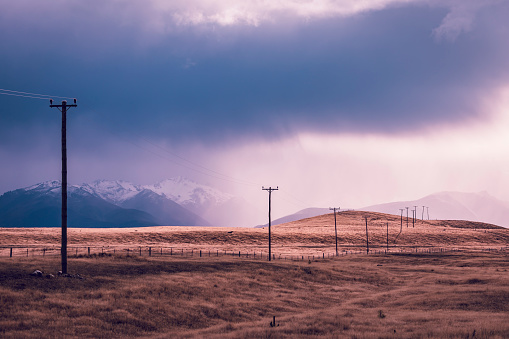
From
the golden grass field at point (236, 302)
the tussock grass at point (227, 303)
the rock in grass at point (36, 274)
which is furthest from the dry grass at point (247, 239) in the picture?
the rock in grass at point (36, 274)

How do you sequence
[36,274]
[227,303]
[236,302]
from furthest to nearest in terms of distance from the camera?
[236,302] → [227,303] → [36,274]

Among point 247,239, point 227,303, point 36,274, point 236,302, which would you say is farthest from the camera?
point 247,239

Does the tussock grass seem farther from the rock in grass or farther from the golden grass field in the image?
the rock in grass

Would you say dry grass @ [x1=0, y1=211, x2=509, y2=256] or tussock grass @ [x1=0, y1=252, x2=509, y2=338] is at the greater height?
tussock grass @ [x1=0, y1=252, x2=509, y2=338]

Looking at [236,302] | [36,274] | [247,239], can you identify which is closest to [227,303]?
[236,302]

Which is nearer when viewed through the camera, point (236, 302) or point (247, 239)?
point (236, 302)

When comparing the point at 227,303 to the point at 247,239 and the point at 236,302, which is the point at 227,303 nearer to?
the point at 236,302

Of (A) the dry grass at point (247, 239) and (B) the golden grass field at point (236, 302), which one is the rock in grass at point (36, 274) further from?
(A) the dry grass at point (247, 239)

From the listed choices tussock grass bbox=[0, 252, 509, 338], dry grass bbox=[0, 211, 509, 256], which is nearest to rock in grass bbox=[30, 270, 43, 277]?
tussock grass bbox=[0, 252, 509, 338]

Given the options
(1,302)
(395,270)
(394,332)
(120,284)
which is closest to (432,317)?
(394,332)

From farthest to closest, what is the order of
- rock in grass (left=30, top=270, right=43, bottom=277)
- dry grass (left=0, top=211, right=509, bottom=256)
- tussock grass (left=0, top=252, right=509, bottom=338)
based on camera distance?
dry grass (left=0, top=211, right=509, bottom=256)
rock in grass (left=30, top=270, right=43, bottom=277)
tussock grass (left=0, top=252, right=509, bottom=338)

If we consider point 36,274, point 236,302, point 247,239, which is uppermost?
point 36,274

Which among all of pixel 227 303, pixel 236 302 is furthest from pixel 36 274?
pixel 236 302

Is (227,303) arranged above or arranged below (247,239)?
above
